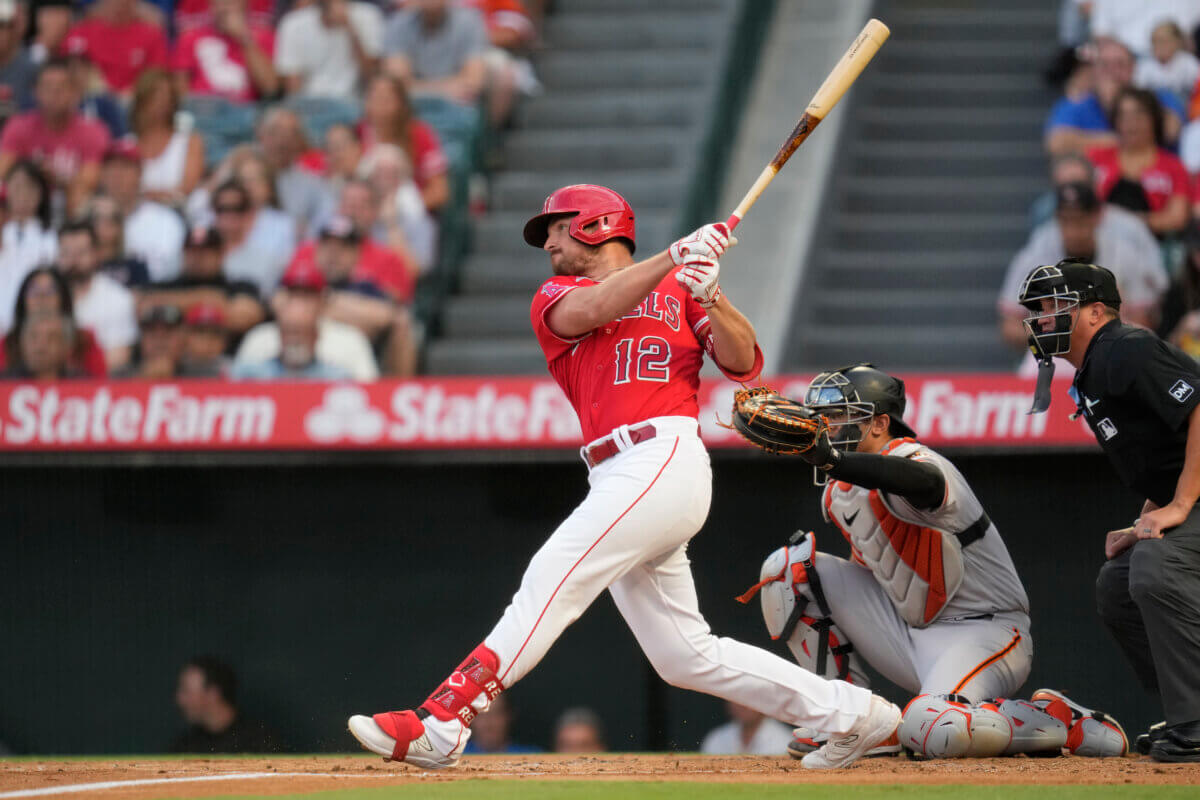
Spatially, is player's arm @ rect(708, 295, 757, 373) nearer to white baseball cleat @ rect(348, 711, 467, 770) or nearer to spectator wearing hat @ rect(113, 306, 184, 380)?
white baseball cleat @ rect(348, 711, 467, 770)

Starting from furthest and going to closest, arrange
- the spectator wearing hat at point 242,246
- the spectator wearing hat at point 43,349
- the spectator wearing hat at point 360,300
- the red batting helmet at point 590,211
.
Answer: the spectator wearing hat at point 242,246, the spectator wearing hat at point 360,300, the spectator wearing hat at point 43,349, the red batting helmet at point 590,211

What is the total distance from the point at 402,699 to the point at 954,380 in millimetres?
2596

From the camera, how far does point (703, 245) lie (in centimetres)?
340

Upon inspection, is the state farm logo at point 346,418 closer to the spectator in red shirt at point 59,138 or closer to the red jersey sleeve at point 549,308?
the red jersey sleeve at point 549,308

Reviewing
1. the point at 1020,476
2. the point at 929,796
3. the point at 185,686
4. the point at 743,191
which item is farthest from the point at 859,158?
the point at 929,796

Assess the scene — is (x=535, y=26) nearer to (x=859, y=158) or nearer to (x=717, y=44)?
(x=717, y=44)

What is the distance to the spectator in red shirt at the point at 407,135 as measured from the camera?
23.3 ft

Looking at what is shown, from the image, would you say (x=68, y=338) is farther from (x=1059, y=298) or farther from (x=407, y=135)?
(x=1059, y=298)

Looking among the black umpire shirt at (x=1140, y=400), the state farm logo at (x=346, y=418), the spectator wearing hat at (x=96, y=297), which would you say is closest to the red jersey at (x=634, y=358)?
the black umpire shirt at (x=1140, y=400)

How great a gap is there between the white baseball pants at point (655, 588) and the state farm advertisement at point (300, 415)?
6.31ft

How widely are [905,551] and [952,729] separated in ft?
1.76

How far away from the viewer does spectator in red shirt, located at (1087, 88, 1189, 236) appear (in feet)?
21.4

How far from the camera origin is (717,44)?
8305 mm

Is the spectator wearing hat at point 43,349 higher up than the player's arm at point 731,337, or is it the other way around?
the player's arm at point 731,337
